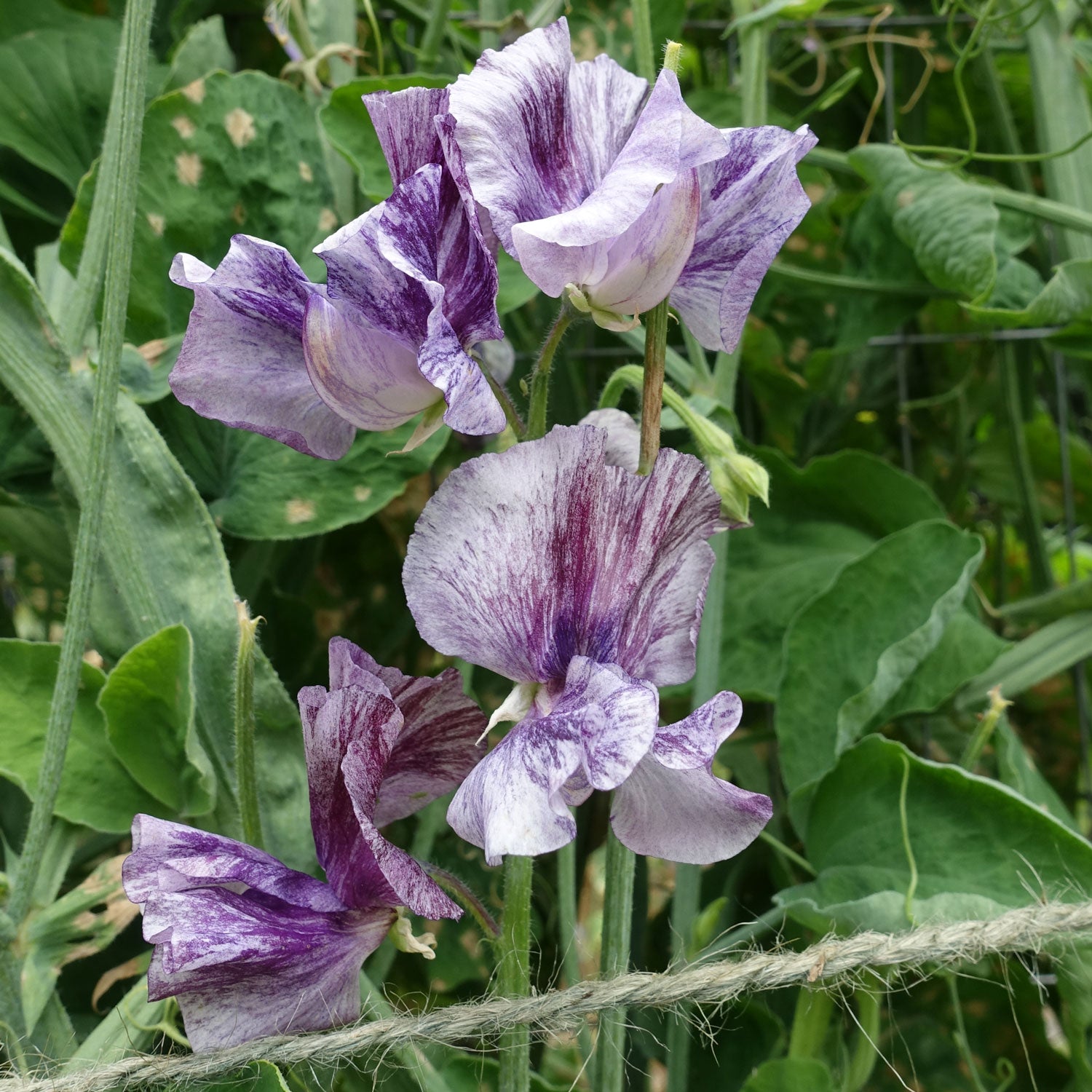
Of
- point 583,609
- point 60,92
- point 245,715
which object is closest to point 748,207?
point 583,609

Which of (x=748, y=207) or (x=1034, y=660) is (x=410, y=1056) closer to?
(x=748, y=207)

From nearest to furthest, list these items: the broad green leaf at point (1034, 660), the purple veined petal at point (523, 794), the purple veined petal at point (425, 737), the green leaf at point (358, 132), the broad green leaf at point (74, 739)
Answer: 1. the purple veined petal at point (523, 794)
2. the purple veined petal at point (425, 737)
3. the broad green leaf at point (74, 739)
4. the green leaf at point (358, 132)
5. the broad green leaf at point (1034, 660)

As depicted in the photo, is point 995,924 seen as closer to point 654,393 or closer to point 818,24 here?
point 654,393

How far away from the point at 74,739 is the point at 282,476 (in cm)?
18

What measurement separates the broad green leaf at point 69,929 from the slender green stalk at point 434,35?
1.73 feet

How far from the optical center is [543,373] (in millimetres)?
388

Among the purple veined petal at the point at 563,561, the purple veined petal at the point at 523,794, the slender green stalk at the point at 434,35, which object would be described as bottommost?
the purple veined petal at the point at 523,794

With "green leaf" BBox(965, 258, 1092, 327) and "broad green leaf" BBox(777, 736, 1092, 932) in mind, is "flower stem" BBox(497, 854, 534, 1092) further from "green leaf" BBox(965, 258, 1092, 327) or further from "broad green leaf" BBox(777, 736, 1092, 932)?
"green leaf" BBox(965, 258, 1092, 327)

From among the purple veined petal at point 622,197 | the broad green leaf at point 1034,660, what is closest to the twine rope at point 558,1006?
the purple veined petal at point 622,197

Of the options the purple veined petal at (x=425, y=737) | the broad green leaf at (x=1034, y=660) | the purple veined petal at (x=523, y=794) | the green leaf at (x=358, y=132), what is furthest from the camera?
the broad green leaf at (x=1034, y=660)

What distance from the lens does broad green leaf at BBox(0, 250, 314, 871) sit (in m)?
0.52

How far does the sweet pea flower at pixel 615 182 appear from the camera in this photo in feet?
1.08

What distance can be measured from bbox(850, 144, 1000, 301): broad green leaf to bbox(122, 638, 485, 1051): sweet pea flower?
0.47m

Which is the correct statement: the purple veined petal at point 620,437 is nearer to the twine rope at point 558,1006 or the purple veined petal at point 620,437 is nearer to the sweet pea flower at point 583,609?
the sweet pea flower at point 583,609
